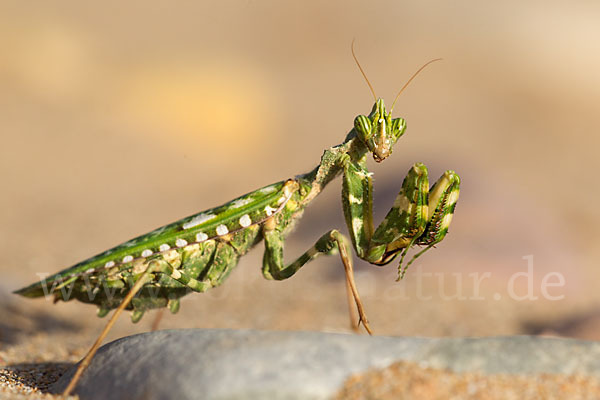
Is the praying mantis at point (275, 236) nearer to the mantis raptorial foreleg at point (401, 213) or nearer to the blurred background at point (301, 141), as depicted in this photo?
the mantis raptorial foreleg at point (401, 213)

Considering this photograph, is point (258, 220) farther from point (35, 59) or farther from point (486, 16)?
point (486, 16)

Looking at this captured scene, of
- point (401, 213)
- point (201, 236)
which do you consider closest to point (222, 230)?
point (201, 236)

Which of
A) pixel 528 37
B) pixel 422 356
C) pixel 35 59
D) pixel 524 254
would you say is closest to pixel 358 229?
pixel 422 356

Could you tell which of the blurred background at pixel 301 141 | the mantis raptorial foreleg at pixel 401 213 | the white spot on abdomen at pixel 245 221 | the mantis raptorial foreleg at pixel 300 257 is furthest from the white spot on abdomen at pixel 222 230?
the blurred background at pixel 301 141

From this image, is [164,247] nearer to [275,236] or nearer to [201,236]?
[201,236]

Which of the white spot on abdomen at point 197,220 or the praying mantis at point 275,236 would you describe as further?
the white spot on abdomen at point 197,220

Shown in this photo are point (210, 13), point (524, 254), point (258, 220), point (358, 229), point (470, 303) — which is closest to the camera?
point (358, 229)
